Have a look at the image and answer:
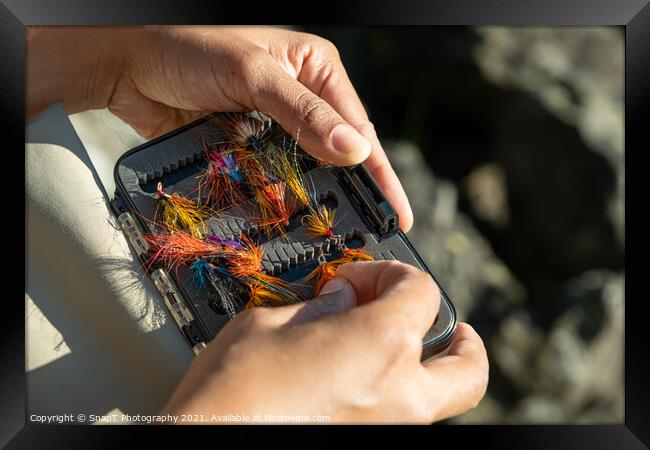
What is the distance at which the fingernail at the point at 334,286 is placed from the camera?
3.84ft

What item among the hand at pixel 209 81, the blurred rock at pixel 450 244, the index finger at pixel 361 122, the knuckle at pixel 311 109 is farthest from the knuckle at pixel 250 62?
the blurred rock at pixel 450 244

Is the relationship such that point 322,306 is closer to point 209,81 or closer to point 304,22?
point 304,22

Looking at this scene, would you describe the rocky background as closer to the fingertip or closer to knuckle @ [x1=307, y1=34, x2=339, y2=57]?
knuckle @ [x1=307, y1=34, x2=339, y2=57]

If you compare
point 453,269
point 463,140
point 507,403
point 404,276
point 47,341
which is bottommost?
point 507,403

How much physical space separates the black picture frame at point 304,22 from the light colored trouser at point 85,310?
0.28 ft

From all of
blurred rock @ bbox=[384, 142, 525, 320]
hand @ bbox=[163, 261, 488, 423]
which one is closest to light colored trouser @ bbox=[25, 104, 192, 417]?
hand @ bbox=[163, 261, 488, 423]

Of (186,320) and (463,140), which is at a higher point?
(186,320)

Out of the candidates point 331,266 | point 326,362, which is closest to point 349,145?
point 331,266

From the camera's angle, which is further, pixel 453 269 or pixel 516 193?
pixel 516 193

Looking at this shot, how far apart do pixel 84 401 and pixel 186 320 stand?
1.03ft

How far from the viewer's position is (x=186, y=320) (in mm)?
1237

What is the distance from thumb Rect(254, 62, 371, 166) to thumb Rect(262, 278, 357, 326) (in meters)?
0.29
